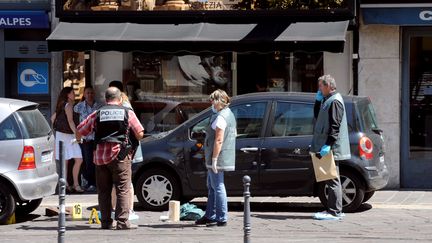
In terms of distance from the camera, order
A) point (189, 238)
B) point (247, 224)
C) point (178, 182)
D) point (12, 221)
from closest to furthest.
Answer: point (247, 224) < point (189, 238) < point (12, 221) < point (178, 182)

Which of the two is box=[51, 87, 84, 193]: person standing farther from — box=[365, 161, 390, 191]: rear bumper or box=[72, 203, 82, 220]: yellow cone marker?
box=[365, 161, 390, 191]: rear bumper

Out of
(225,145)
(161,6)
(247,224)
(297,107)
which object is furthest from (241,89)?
(247,224)

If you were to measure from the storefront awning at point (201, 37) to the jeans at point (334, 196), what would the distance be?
361 centimetres

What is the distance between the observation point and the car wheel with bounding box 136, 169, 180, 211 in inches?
518

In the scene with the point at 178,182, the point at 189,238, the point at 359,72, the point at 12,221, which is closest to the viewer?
the point at 189,238

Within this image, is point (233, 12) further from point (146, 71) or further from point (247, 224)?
point (247, 224)

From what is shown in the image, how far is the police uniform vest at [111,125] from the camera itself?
11.1m

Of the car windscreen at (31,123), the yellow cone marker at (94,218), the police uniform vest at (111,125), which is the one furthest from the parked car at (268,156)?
the police uniform vest at (111,125)

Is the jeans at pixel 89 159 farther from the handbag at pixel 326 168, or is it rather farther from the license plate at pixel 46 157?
the handbag at pixel 326 168

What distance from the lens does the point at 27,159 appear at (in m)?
12.0

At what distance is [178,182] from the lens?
43.2ft

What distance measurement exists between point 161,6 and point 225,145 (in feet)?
19.1

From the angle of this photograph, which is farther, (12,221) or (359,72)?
(359,72)

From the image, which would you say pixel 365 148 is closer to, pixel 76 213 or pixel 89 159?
pixel 76 213
